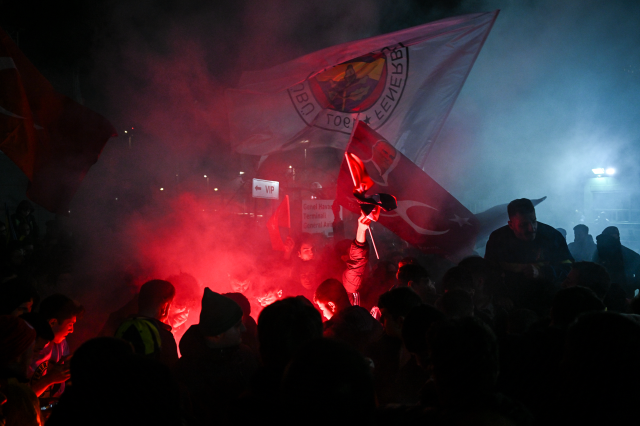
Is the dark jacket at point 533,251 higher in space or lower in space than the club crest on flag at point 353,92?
lower

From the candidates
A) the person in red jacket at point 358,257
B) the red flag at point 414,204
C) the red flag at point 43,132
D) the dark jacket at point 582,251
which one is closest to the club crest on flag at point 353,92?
the red flag at point 414,204

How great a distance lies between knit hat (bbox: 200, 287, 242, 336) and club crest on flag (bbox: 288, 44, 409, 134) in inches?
160

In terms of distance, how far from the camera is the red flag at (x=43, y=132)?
3604mm

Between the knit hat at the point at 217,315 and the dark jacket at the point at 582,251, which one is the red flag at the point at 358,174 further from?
the dark jacket at the point at 582,251

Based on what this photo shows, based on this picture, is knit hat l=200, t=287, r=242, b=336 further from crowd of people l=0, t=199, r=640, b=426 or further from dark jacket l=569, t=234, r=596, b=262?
dark jacket l=569, t=234, r=596, b=262

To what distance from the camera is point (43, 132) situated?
3.99 metres

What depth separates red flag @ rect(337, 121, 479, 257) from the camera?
16.5 ft

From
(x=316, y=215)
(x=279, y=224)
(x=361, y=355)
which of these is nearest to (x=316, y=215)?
(x=316, y=215)

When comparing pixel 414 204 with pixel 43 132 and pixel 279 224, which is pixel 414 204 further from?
pixel 43 132

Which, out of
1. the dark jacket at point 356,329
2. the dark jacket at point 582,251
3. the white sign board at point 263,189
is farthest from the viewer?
the dark jacket at point 582,251

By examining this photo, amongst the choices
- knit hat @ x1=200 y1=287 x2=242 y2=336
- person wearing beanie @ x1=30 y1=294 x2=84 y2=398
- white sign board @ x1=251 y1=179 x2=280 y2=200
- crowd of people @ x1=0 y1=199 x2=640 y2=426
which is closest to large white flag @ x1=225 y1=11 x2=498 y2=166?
white sign board @ x1=251 y1=179 x2=280 y2=200

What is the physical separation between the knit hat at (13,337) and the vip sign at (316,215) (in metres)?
4.47

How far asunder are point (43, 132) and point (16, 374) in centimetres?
289

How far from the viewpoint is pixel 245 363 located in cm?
230
